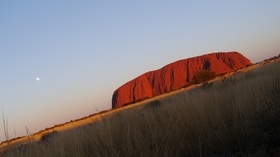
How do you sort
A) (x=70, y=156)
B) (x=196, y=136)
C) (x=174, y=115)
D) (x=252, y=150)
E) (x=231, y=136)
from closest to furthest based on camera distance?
(x=252, y=150)
(x=231, y=136)
(x=70, y=156)
(x=196, y=136)
(x=174, y=115)

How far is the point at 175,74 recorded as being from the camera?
289 ft

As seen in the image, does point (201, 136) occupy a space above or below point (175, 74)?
above

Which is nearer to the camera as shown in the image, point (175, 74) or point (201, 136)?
point (201, 136)

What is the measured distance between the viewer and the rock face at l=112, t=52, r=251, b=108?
82.2 meters

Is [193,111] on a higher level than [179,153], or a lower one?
higher

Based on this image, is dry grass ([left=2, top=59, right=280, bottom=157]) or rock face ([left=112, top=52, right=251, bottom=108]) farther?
rock face ([left=112, top=52, right=251, bottom=108])

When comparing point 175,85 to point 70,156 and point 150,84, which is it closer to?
point 150,84

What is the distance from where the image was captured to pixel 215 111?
514 centimetres

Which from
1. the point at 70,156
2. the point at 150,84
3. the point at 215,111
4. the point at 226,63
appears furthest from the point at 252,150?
the point at 150,84

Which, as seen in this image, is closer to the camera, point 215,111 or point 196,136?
point 196,136

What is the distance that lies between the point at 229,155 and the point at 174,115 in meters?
1.96

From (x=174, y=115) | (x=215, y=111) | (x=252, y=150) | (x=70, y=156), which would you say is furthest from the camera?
(x=174, y=115)

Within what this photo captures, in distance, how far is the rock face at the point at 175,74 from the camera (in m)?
82.2

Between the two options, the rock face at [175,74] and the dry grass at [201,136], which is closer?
the dry grass at [201,136]
